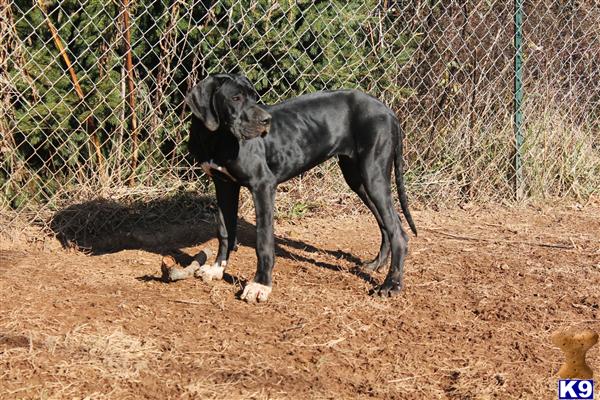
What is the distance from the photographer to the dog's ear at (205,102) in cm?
446

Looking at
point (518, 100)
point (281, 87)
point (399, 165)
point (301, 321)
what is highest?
point (281, 87)

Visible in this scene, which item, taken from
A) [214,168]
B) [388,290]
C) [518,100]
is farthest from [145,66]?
[518,100]

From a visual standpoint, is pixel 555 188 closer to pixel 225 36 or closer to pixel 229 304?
pixel 225 36

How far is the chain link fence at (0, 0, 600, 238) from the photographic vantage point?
19.2 feet

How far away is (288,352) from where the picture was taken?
3.80m

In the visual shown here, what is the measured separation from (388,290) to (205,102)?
1.48 m

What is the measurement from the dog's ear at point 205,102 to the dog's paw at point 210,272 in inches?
35.9

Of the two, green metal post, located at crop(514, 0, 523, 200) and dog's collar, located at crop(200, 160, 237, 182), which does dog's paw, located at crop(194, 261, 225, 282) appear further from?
green metal post, located at crop(514, 0, 523, 200)

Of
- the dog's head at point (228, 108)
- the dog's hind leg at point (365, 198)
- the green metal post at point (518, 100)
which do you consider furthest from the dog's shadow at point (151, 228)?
the green metal post at point (518, 100)

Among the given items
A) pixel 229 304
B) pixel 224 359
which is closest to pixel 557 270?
pixel 229 304

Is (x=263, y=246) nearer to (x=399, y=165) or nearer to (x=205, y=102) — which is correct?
(x=205, y=102)

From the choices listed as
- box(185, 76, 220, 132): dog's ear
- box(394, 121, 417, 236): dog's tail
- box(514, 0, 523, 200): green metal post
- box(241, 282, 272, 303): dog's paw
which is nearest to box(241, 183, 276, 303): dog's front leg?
box(241, 282, 272, 303): dog's paw

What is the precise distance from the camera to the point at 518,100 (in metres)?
7.14

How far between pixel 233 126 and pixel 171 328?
3.76 feet
